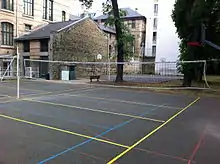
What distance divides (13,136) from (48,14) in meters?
32.0

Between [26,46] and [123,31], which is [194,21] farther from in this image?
[26,46]

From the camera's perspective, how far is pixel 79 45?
29.6 m

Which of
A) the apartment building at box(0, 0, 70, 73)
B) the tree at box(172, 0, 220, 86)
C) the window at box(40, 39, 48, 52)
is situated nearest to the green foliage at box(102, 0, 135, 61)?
the tree at box(172, 0, 220, 86)

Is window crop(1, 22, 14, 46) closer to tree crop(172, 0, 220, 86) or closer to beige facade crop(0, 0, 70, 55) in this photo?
beige facade crop(0, 0, 70, 55)

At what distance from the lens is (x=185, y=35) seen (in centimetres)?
1938

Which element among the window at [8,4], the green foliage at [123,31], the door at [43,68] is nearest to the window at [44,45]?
the door at [43,68]

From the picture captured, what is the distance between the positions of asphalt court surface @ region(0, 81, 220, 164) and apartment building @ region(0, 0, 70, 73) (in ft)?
68.4

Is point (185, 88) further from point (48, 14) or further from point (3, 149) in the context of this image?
point (48, 14)

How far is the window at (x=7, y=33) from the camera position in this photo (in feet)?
91.8

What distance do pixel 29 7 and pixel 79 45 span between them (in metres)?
8.92

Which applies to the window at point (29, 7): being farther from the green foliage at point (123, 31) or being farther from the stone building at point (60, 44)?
the green foliage at point (123, 31)

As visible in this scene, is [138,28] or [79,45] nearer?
[79,45]

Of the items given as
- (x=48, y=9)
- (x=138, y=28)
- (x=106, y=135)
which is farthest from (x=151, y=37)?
(x=106, y=135)

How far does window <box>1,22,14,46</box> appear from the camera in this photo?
27984mm
